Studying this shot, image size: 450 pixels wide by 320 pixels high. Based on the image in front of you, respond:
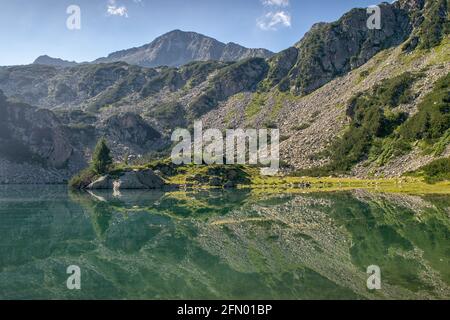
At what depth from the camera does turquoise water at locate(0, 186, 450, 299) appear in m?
27.2

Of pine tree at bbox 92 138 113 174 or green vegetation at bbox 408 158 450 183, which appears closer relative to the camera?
green vegetation at bbox 408 158 450 183

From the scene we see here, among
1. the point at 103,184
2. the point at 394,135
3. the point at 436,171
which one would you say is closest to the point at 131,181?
the point at 103,184

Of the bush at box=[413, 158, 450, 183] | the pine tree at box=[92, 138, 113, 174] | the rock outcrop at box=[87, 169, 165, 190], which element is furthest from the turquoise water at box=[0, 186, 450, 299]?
the pine tree at box=[92, 138, 113, 174]

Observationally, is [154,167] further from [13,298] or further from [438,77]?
[13,298]

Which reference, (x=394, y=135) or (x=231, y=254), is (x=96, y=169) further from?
(x=231, y=254)

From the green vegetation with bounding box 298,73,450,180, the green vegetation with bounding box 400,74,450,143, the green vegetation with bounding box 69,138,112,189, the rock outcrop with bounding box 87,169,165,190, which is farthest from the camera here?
the green vegetation with bounding box 69,138,112,189

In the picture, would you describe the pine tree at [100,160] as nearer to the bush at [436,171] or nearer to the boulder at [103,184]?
the boulder at [103,184]

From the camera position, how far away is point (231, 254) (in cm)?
3916

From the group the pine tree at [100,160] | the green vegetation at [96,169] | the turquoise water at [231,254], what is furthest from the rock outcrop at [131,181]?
the turquoise water at [231,254]

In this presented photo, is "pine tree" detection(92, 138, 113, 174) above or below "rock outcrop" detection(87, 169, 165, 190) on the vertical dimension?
above

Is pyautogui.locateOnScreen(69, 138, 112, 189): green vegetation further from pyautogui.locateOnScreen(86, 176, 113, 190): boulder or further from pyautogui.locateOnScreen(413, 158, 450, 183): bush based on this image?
pyautogui.locateOnScreen(413, 158, 450, 183): bush
